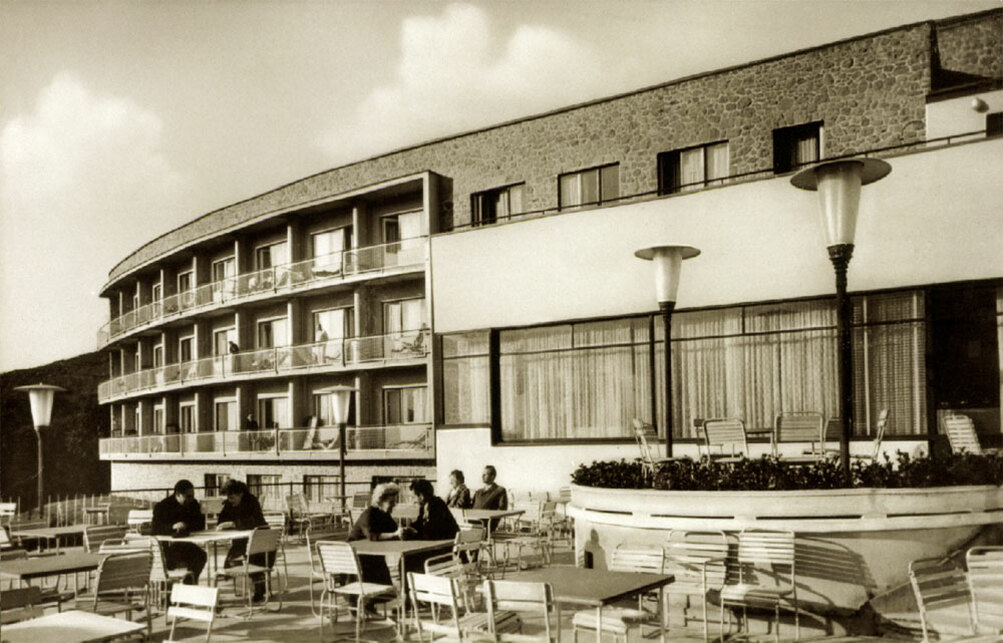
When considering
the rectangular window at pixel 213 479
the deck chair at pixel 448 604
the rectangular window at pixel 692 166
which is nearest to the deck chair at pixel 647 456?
the deck chair at pixel 448 604

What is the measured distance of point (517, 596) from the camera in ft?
19.3

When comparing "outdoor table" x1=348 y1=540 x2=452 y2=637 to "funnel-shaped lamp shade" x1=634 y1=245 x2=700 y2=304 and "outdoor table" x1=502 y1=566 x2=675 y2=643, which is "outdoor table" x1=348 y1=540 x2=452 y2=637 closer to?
"outdoor table" x1=502 y1=566 x2=675 y2=643

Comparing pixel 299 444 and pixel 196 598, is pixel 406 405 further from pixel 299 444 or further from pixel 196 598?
pixel 196 598

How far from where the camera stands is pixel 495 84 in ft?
28.8

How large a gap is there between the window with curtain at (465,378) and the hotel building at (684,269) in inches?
1.8

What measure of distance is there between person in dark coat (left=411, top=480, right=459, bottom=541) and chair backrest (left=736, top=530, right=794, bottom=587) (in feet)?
9.62

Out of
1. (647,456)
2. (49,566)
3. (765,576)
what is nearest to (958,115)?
(647,456)

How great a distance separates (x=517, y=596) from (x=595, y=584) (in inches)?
27.4

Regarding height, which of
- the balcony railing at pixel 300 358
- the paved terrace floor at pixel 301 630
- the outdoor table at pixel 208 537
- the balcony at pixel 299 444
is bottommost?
the paved terrace floor at pixel 301 630

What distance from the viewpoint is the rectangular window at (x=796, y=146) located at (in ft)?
55.8

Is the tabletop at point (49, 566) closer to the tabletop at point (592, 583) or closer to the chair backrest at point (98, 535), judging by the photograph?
the chair backrest at point (98, 535)

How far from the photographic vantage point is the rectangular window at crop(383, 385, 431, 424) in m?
25.6

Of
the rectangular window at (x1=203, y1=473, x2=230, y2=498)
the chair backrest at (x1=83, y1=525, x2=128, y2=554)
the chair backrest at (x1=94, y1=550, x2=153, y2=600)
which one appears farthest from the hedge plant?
the rectangular window at (x1=203, y1=473, x2=230, y2=498)

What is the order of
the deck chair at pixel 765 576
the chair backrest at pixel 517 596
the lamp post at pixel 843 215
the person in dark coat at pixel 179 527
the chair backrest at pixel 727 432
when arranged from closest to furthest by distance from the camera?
1. the chair backrest at pixel 517 596
2. the deck chair at pixel 765 576
3. the lamp post at pixel 843 215
4. the person in dark coat at pixel 179 527
5. the chair backrest at pixel 727 432
